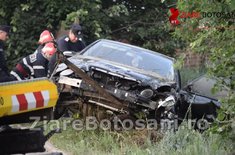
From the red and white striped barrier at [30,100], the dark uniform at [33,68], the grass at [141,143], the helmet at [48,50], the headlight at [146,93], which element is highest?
the red and white striped barrier at [30,100]

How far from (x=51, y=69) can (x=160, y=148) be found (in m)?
2.41

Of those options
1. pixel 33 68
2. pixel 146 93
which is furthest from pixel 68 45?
pixel 146 93

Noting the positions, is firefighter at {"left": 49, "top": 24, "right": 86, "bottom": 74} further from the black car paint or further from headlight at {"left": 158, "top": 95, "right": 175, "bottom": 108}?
headlight at {"left": 158, "top": 95, "right": 175, "bottom": 108}

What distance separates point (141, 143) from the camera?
7.16 metres

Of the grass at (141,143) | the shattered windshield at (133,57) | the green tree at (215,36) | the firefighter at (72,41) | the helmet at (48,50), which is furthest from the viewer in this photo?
the firefighter at (72,41)

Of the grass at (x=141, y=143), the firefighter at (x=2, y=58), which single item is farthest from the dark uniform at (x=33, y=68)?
the grass at (x=141, y=143)

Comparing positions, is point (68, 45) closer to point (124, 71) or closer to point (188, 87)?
point (124, 71)

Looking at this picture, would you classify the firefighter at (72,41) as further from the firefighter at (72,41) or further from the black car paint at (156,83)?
the black car paint at (156,83)

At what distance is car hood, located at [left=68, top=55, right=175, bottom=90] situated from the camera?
25.3ft

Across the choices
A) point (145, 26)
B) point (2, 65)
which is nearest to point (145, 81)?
point (2, 65)

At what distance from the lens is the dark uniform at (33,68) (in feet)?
26.8

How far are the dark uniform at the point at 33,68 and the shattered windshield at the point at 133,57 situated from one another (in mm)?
1176

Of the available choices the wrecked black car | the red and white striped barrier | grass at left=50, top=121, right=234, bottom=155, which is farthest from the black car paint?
the red and white striped barrier

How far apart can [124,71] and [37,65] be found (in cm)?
136
